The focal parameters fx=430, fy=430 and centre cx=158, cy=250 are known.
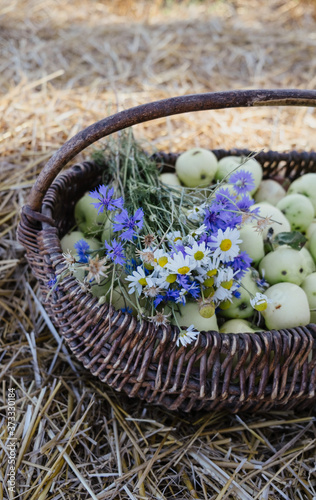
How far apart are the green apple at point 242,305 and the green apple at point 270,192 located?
50 cm

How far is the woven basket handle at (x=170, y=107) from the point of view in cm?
92

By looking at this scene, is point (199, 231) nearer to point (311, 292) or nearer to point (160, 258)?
point (160, 258)

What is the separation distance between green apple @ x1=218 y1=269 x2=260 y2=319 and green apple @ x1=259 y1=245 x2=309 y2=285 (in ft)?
0.21

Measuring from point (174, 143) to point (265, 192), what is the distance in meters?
0.64

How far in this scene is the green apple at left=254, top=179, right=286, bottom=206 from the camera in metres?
1.50

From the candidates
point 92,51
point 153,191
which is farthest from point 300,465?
point 92,51

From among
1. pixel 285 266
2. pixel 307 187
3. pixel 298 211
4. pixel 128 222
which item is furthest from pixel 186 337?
pixel 307 187

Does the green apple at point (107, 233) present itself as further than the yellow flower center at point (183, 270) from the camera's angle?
Yes

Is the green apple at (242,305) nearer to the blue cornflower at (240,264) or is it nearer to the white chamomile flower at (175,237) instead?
the blue cornflower at (240,264)

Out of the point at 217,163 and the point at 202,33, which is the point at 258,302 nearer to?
the point at 217,163

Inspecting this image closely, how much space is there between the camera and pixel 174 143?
2.00 m

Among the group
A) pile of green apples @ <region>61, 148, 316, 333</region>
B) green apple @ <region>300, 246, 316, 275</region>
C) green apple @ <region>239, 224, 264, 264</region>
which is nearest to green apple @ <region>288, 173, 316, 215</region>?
pile of green apples @ <region>61, 148, 316, 333</region>

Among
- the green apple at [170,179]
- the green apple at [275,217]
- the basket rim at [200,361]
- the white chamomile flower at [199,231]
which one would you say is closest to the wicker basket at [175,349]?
the basket rim at [200,361]

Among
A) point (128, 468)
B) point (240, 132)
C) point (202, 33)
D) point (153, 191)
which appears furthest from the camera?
point (202, 33)
